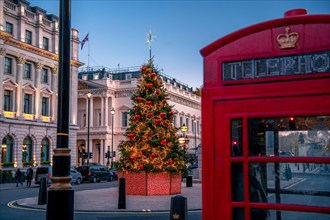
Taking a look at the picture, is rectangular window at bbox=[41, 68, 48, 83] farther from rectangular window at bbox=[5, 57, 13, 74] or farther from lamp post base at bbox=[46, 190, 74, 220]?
lamp post base at bbox=[46, 190, 74, 220]

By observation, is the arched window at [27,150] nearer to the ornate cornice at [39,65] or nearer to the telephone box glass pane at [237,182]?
A: the ornate cornice at [39,65]

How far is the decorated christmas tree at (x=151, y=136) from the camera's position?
19891mm

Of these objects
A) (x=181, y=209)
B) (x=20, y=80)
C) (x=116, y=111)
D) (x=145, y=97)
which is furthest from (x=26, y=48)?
(x=181, y=209)

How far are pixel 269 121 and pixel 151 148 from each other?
1717 cm

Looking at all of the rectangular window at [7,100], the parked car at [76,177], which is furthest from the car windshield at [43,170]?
the rectangular window at [7,100]

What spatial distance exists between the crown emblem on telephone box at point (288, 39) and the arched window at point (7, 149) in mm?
48089

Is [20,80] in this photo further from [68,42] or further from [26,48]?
[68,42]

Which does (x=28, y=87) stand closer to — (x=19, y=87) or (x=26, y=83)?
(x=26, y=83)

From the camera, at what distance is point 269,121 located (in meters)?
3.24

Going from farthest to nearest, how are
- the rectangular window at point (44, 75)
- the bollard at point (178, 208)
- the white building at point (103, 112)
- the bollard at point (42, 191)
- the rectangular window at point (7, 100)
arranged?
the white building at point (103, 112) < the rectangular window at point (44, 75) < the rectangular window at point (7, 100) < the bollard at point (42, 191) < the bollard at point (178, 208)

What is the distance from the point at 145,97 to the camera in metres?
21.0

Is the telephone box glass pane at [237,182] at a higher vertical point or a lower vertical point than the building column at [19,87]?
lower

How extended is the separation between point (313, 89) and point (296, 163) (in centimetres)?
53

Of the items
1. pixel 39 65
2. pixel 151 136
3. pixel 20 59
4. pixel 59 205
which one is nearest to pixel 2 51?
pixel 20 59
